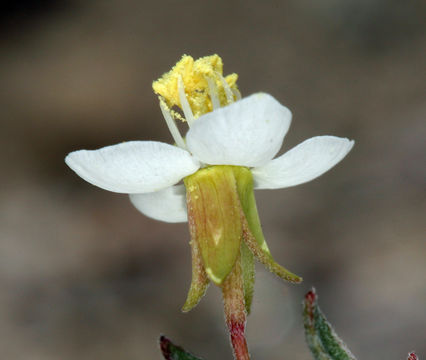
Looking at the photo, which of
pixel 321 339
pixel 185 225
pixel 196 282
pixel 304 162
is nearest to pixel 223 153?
pixel 304 162

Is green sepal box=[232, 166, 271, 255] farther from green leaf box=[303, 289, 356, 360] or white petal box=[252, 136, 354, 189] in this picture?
green leaf box=[303, 289, 356, 360]

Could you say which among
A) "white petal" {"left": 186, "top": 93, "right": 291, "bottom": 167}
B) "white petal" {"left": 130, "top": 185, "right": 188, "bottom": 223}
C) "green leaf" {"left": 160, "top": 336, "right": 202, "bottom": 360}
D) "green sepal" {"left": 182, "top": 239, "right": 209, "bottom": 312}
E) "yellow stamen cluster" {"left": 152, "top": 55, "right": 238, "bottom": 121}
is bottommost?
"green leaf" {"left": 160, "top": 336, "right": 202, "bottom": 360}

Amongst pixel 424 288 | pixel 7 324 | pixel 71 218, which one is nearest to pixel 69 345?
pixel 7 324

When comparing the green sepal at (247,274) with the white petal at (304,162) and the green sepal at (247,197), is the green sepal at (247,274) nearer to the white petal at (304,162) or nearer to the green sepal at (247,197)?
the green sepal at (247,197)

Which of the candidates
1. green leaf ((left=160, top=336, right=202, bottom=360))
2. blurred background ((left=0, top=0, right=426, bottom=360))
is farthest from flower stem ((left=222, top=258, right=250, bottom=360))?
blurred background ((left=0, top=0, right=426, bottom=360))

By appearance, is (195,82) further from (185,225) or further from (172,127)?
(185,225)

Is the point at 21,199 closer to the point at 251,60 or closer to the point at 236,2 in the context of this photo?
the point at 251,60
